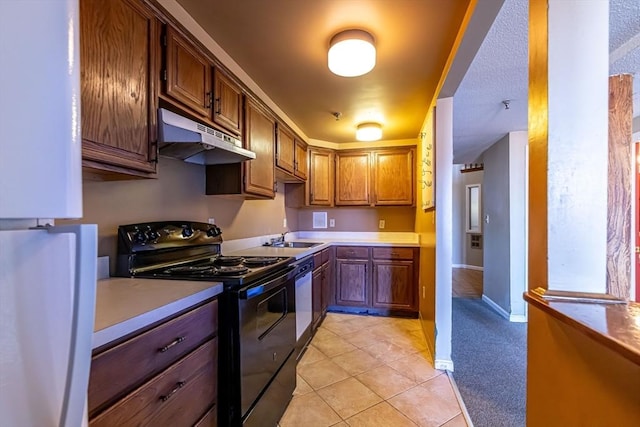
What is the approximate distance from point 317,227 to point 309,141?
1221mm

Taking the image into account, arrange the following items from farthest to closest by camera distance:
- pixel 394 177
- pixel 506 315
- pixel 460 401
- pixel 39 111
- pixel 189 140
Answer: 1. pixel 394 177
2. pixel 506 315
3. pixel 460 401
4. pixel 189 140
5. pixel 39 111

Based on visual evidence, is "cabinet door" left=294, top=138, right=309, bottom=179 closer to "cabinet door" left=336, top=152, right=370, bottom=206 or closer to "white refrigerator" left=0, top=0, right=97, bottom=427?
"cabinet door" left=336, top=152, right=370, bottom=206

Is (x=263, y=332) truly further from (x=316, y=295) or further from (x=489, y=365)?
(x=489, y=365)

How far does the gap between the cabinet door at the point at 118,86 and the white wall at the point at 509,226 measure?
369 centimetres

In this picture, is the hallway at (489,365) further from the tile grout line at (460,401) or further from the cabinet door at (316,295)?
the cabinet door at (316,295)

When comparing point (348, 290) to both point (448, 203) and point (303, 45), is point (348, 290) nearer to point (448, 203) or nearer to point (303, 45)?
point (448, 203)

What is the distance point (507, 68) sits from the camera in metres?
1.94

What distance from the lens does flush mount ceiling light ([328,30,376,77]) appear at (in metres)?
1.59

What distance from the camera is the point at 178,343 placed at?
99 centimetres

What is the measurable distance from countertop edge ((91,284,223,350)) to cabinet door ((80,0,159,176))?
23.3 inches

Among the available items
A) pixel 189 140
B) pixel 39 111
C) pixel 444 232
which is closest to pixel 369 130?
pixel 444 232

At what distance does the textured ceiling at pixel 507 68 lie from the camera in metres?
1.46

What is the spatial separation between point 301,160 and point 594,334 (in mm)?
3156

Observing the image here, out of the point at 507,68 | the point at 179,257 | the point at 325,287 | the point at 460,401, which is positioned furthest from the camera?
the point at 325,287
